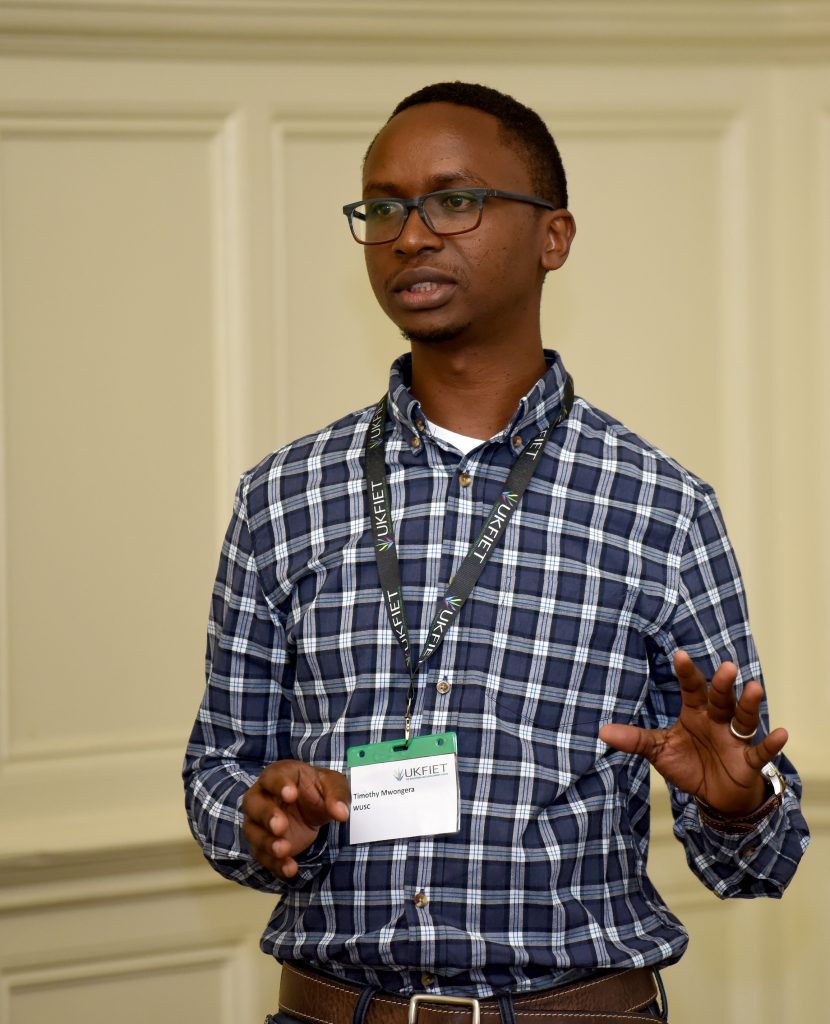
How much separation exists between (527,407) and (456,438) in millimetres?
97

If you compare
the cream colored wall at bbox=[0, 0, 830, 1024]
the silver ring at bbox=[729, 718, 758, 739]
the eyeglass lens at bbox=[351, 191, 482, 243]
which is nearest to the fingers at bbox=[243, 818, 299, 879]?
the silver ring at bbox=[729, 718, 758, 739]

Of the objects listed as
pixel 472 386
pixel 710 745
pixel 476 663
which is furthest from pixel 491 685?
pixel 472 386

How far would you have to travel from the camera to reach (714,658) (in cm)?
154

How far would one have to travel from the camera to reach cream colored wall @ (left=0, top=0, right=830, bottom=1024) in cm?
259

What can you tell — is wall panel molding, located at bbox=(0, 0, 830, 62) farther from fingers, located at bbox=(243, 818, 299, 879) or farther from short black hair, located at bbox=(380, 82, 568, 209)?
fingers, located at bbox=(243, 818, 299, 879)

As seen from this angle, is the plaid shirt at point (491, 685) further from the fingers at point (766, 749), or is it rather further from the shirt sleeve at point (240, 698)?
the fingers at point (766, 749)

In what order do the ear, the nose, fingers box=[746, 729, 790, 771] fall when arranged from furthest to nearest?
the ear → the nose → fingers box=[746, 729, 790, 771]

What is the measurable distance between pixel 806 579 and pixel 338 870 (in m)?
1.76

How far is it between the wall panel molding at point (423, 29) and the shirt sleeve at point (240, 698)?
4.34 ft

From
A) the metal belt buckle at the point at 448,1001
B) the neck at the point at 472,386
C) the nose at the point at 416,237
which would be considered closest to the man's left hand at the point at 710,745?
the metal belt buckle at the point at 448,1001

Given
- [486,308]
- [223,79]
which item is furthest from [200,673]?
[486,308]

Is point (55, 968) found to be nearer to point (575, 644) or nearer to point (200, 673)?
point (200, 673)

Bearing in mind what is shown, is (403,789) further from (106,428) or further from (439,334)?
(106,428)

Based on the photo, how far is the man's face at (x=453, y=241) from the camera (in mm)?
1580
